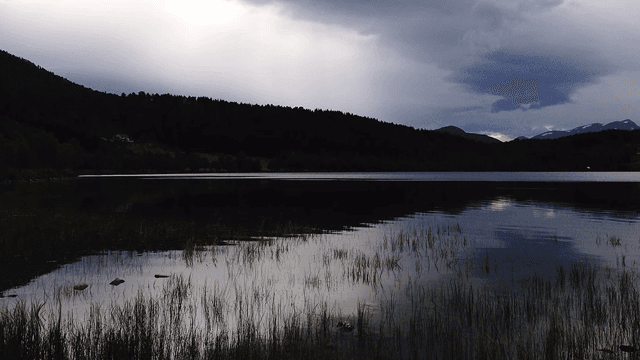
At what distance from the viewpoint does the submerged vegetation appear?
27.2 feet

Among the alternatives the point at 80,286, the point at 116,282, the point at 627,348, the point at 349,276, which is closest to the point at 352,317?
the point at 349,276

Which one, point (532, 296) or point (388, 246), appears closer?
point (532, 296)

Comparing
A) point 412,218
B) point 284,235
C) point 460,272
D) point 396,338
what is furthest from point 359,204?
point 396,338

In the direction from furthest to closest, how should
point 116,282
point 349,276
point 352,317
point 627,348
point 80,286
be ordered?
point 349,276
point 116,282
point 80,286
point 352,317
point 627,348

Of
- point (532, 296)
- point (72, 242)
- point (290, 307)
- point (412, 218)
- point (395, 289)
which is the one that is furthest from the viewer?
point (412, 218)

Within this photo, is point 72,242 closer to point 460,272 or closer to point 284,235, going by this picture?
point 284,235

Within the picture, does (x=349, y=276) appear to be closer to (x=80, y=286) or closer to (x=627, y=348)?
(x=627, y=348)

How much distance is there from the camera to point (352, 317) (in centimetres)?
1106

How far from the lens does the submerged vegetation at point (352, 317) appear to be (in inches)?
326

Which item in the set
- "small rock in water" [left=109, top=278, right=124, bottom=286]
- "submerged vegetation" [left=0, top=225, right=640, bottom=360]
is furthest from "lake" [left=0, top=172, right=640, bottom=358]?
"small rock in water" [left=109, top=278, right=124, bottom=286]

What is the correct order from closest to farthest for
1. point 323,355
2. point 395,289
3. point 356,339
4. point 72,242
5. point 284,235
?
point 323,355
point 356,339
point 395,289
point 72,242
point 284,235

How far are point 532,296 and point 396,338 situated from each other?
6097 mm

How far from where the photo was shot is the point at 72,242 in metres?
21.5

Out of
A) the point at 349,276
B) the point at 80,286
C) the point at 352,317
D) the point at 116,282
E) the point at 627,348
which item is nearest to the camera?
the point at 627,348
